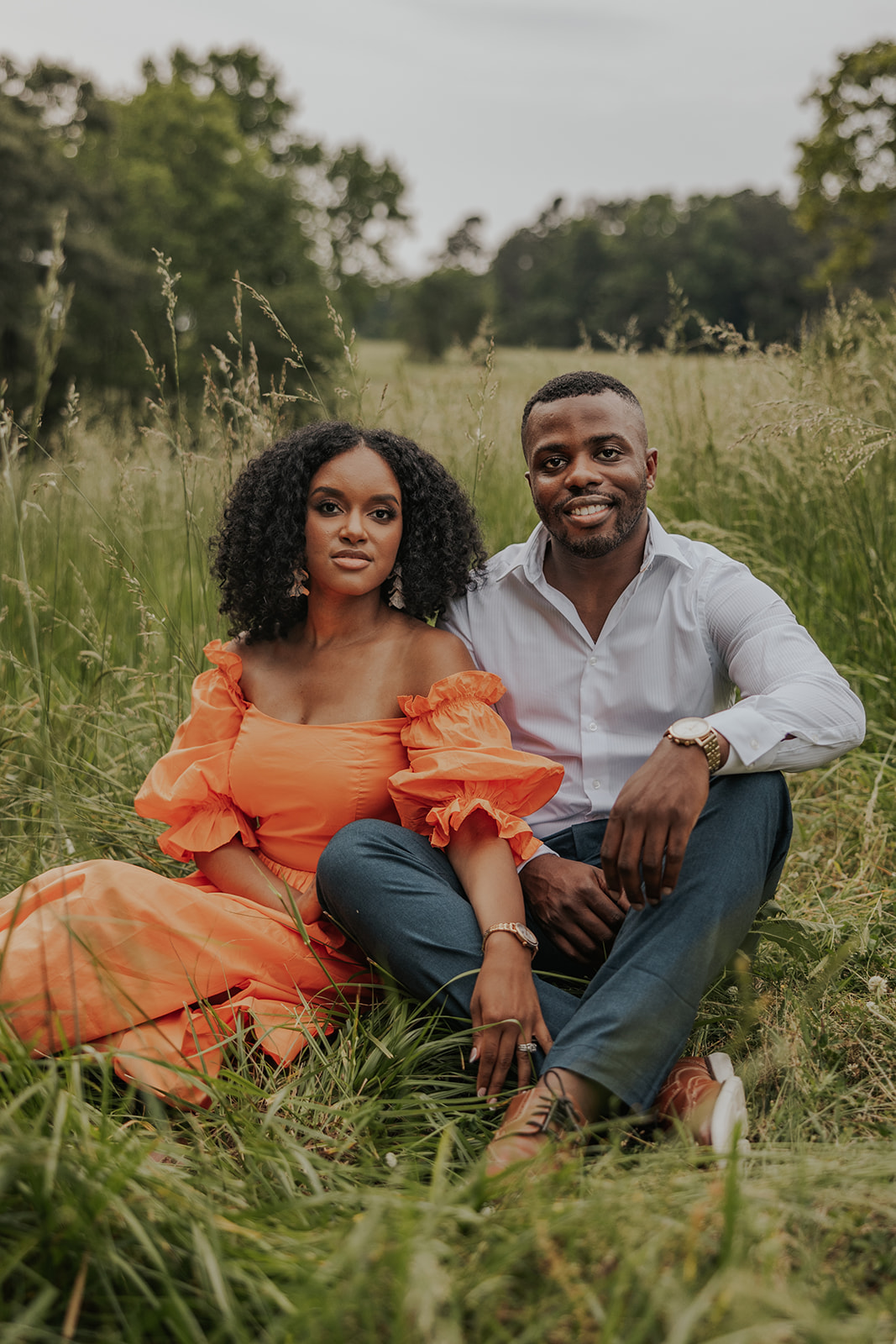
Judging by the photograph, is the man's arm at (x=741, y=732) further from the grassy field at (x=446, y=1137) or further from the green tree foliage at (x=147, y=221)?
the green tree foliage at (x=147, y=221)

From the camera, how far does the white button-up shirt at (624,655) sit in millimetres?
2047

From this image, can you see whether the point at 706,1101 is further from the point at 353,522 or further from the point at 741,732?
the point at 353,522

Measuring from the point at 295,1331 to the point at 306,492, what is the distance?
1.59 m

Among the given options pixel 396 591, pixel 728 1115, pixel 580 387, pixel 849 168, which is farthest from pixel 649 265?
pixel 728 1115

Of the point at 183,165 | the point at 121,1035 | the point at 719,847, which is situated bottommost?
the point at 121,1035

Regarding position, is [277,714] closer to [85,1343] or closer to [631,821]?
[631,821]

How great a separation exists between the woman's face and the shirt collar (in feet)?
1.01

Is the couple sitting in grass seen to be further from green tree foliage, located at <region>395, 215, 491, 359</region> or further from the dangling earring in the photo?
green tree foliage, located at <region>395, 215, 491, 359</region>

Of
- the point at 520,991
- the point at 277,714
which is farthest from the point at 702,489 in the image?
the point at 520,991

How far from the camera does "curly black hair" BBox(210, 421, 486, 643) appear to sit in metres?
2.16

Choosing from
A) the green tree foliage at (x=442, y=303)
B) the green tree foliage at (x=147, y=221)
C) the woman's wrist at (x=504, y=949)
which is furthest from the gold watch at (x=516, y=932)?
the green tree foliage at (x=442, y=303)

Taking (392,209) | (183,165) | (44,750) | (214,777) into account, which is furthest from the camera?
(392,209)

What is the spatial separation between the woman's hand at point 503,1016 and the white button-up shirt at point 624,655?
18.1 inches

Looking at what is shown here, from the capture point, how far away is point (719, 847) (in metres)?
1.73
